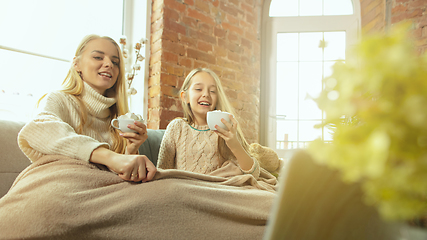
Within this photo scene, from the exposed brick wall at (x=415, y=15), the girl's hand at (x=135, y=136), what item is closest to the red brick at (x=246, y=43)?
the exposed brick wall at (x=415, y=15)

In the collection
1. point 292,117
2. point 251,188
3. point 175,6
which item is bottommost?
point 251,188

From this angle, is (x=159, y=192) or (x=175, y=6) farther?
(x=175, y=6)

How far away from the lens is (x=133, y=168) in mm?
815

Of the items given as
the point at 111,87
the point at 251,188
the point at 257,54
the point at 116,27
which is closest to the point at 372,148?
the point at 251,188

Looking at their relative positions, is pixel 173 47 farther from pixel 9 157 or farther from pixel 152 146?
pixel 9 157

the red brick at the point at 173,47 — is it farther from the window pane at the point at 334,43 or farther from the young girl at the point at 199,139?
the window pane at the point at 334,43

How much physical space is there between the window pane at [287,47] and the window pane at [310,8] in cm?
26

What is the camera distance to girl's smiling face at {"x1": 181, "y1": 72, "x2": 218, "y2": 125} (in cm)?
145

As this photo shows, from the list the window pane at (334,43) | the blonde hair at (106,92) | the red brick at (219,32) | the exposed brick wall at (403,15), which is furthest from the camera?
the window pane at (334,43)

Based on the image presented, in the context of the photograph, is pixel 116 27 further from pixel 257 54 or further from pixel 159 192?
pixel 159 192

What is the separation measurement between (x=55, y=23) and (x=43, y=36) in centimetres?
13

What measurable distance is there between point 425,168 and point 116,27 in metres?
2.42

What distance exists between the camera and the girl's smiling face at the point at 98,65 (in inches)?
49.2

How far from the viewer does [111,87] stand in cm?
138
